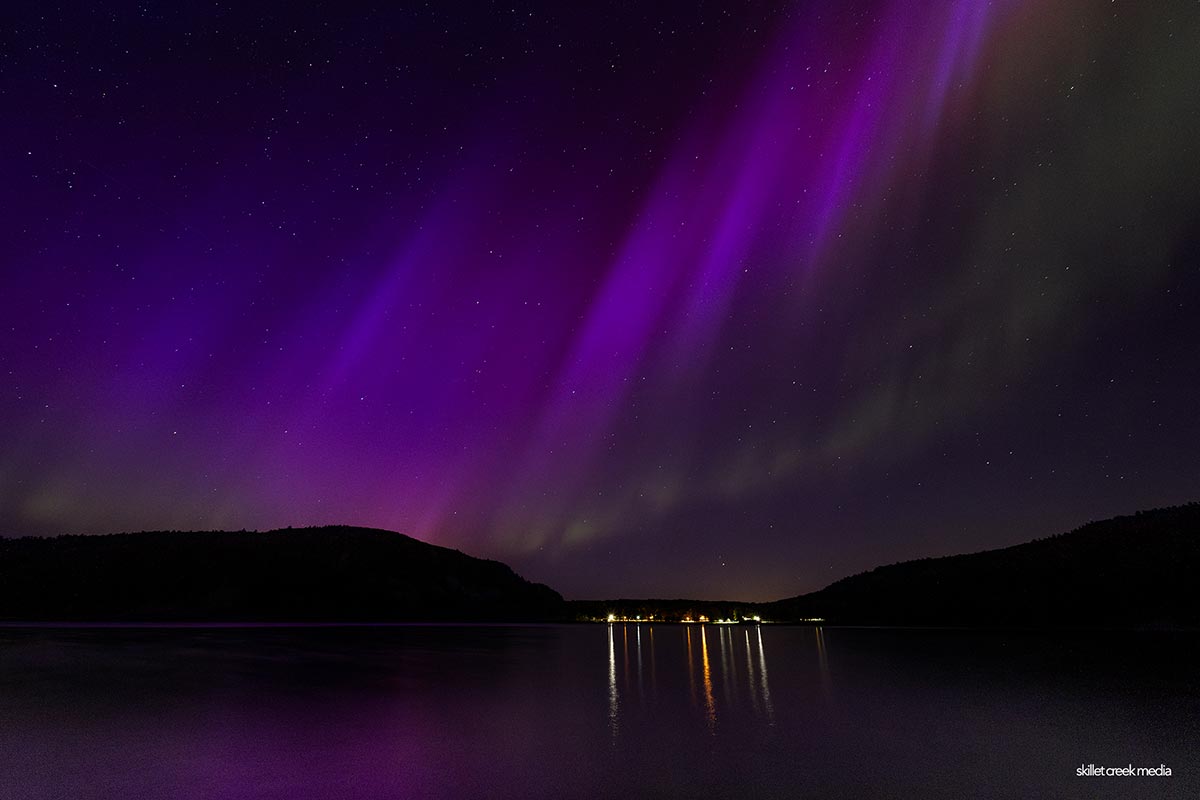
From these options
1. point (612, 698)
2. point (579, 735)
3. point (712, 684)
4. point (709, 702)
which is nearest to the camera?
point (579, 735)

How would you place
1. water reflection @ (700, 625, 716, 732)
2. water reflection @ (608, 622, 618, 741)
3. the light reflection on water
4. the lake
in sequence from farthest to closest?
1. the light reflection on water
2. water reflection @ (700, 625, 716, 732)
3. water reflection @ (608, 622, 618, 741)
4. the lake

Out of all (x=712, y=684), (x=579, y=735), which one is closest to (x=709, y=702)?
(x=712, y=684)

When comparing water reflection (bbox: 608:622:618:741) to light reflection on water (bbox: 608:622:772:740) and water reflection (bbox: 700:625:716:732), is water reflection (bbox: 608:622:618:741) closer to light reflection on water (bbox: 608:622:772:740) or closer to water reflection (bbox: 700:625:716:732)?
light reflection on water (bbox: 608:622:772:740)

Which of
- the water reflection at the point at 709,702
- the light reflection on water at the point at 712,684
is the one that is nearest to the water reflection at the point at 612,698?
the light reflection on water at the point at 712,684

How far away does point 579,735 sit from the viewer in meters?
20.8

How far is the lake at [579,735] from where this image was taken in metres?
15.0

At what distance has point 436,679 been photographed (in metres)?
38.1

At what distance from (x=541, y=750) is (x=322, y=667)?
107ft

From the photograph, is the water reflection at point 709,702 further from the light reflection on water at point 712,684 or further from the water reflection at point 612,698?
the water reflection at point 612,698

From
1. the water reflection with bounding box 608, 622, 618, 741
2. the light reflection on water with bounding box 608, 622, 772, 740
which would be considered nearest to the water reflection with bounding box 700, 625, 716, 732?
the light reflection on water with bounding box 608, 622, 772, 740

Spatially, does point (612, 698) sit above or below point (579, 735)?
above

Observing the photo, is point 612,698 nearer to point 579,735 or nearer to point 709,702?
point 709,702

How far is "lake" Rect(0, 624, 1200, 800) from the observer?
49.3ft

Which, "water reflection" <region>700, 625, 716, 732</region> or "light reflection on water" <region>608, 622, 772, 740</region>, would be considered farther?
"light reflection on water" <region>608, 622, 772, 740</region>
